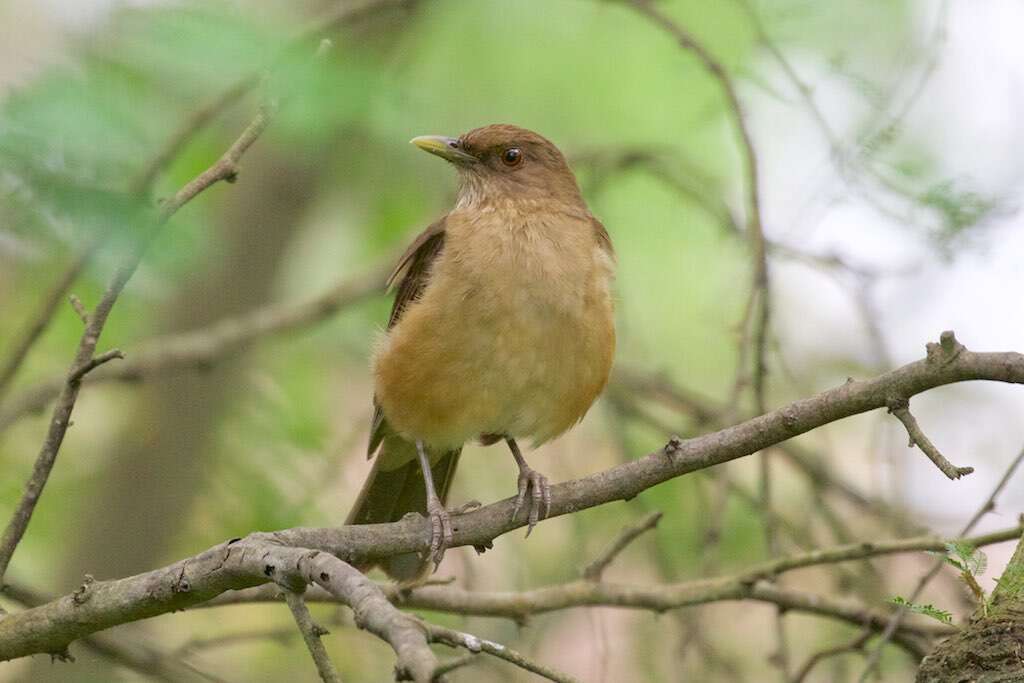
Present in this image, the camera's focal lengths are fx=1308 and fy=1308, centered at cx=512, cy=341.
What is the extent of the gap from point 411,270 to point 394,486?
925 mm

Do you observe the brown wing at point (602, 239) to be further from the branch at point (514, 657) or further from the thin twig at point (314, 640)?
the thin twig at point (314, 640)

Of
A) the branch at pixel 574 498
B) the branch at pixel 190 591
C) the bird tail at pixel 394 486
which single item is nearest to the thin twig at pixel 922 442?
the branch at pixel 574 498

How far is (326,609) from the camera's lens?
21.0 ft

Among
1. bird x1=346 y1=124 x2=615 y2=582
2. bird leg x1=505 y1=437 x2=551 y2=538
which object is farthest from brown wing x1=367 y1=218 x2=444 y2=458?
bird leg x1=505 y1=437 x2=551 y2=538

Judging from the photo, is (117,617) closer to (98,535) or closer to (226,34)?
(226,34)

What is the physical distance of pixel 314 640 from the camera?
2.66 metres

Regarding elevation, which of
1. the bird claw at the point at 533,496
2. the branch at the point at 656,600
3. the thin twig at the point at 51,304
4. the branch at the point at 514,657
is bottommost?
the branch at the point at 514,657

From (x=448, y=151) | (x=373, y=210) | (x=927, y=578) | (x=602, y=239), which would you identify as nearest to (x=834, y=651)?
(x=927, y=578)

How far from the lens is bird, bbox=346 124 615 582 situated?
15.7 ft

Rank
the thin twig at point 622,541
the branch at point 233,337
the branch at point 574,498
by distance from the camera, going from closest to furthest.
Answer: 1. the branch at point 574,498
2. the thin twig at point 622,541
3. the branch at point 233,337

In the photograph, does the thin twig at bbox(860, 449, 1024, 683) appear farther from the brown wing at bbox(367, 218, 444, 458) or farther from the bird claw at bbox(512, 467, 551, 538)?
the brown wing at bbox(367, 218, 444, 458)

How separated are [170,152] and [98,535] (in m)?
3.22

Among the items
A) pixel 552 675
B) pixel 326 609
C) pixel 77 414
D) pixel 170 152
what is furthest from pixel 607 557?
pixel 77 414

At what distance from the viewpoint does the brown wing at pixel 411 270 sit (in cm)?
516
